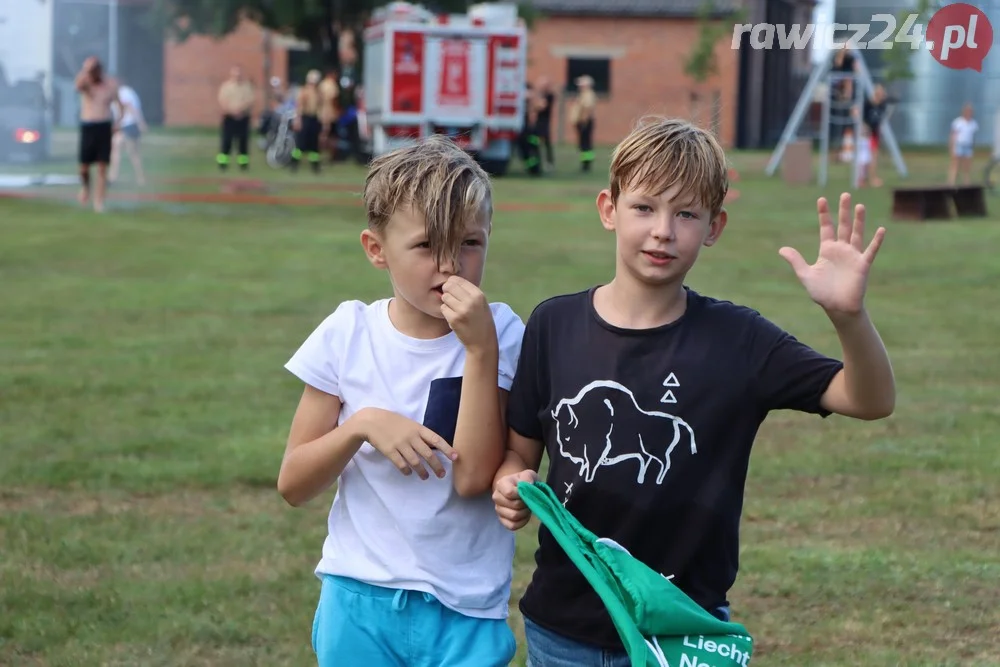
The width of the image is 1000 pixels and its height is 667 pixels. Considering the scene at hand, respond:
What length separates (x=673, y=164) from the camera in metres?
2.65

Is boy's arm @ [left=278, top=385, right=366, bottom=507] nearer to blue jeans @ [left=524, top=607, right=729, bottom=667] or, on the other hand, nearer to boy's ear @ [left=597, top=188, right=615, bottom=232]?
blue jeans @ [left=524, top=607, right=729, bottom=667]

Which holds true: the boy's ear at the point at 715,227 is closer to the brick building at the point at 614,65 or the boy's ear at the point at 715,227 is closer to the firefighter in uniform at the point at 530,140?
the firefighter in uniform at the point at 530,140

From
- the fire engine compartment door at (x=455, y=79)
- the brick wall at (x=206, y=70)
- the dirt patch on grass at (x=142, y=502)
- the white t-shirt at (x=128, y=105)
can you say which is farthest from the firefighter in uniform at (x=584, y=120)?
the dirt patch on grass at (x=142, y=502)

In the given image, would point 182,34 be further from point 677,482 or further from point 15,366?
point 677,482

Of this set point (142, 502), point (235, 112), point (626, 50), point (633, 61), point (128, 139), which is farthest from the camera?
point (626, 50)

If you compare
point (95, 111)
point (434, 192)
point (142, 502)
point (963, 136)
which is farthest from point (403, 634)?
point (963, 136)

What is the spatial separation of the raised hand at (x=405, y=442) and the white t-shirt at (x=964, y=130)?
24.0m

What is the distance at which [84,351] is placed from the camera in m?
9.26

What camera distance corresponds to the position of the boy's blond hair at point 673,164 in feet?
8.68

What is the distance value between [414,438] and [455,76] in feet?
86.9

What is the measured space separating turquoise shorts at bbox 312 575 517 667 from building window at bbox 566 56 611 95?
173ft

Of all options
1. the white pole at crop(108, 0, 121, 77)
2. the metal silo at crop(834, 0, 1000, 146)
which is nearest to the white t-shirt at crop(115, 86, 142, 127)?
the white pole at crop(108, 0, 121, 77)

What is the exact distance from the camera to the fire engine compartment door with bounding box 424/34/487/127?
1122 inches

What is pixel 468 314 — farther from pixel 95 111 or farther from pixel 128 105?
pixel 128 105
